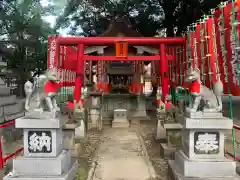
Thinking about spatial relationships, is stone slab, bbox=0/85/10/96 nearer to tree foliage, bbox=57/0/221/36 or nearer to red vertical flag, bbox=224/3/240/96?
red vertical flag, bbox=224/3/240/96

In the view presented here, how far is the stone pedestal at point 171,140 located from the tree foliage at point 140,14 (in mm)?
8733

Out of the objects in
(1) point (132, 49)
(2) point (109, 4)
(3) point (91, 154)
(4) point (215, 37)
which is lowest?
(3) point (91, 154)

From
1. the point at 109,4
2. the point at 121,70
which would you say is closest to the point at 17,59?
the point at 121,70

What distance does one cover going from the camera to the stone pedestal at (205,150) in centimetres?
393

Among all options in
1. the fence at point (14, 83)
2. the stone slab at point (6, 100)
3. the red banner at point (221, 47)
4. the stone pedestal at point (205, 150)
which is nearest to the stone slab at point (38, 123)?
the stone pedestal at point (205, 150)

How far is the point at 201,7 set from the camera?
14.6 metres

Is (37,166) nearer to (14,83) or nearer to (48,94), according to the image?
(48,94)

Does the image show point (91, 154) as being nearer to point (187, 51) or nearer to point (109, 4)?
point (187, 51)

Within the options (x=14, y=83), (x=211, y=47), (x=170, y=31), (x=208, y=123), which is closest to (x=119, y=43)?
(x=211, y=47)

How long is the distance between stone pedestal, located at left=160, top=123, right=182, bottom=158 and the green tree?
1206cm

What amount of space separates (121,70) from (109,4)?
7432 millimetres

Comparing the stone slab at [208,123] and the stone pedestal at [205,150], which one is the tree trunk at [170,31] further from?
the stone slab at [208,123]

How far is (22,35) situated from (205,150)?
1486cm

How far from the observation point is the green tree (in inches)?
614
